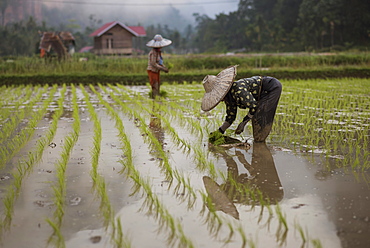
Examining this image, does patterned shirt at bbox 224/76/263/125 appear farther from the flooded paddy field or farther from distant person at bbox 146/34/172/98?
distant person at bbox 146/34/172/98

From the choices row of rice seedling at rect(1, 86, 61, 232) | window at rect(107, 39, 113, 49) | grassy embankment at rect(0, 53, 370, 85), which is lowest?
row of rice seedling at rect(1, 86, 61, 232)

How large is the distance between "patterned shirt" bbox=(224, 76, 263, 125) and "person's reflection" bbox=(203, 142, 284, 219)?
0.55 meters

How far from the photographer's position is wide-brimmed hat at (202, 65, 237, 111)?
14.0ft

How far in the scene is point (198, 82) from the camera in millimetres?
14164

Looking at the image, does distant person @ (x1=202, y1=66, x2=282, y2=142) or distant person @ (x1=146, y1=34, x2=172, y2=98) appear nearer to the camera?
distant person @ (x1=202, y1=66, x2=282, y2=142)

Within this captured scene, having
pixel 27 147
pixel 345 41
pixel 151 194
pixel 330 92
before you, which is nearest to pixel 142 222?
pixel 151 194

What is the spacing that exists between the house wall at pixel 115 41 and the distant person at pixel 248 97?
1146 inches

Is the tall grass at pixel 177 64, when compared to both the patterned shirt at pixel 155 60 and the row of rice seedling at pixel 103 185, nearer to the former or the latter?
the patterned shirt at pixel 155 60

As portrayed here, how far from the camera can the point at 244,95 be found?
4.36 m

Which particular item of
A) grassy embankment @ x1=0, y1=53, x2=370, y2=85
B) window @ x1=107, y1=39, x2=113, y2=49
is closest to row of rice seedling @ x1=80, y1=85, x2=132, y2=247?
grassy embankment @ x1=0, y1=53, x2=370, y2=85

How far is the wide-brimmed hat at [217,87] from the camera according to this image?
14.0 feet

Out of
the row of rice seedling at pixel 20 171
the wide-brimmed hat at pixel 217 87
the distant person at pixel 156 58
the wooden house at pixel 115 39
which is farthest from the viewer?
the wooden house at pixel 115 39

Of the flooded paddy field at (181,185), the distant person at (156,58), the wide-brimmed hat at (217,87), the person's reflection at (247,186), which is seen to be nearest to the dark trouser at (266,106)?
the flooded paddy field at (181,185)

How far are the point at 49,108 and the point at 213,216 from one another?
587 cm
